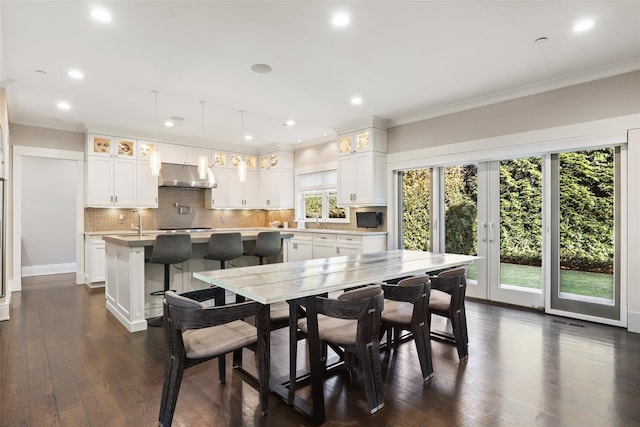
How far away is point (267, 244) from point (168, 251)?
1.16 metres

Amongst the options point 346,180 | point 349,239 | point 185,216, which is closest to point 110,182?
point 185,216

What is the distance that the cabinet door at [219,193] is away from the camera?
7.18 metres

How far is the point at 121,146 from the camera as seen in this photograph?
6.12 m

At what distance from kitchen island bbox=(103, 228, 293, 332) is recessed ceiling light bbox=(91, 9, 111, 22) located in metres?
1.91

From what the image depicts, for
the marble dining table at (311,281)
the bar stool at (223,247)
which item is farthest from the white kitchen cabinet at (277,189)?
the marble dining table at (311,281)

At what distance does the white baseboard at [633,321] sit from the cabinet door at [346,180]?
12.1 feet

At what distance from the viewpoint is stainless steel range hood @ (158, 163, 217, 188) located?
21.3ft

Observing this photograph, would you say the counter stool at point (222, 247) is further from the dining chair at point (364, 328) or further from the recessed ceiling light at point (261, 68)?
the dining chair at point (364, 328)

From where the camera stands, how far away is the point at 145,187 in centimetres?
636

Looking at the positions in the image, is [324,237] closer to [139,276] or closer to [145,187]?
[139,276]

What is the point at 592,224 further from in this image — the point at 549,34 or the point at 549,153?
the point at 549,34

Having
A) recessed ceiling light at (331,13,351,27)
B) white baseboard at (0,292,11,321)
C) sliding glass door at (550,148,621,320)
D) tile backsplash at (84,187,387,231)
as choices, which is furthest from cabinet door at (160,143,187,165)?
sliding glass door at (550,148,621,320)

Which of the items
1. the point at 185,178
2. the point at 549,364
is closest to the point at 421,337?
the point at 549,364

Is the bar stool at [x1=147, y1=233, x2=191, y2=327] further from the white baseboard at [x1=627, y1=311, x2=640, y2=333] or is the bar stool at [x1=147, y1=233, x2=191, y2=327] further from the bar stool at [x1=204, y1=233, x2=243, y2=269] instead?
the white baseboard at [x1=627, y1=311, x2=640, y2=333]
